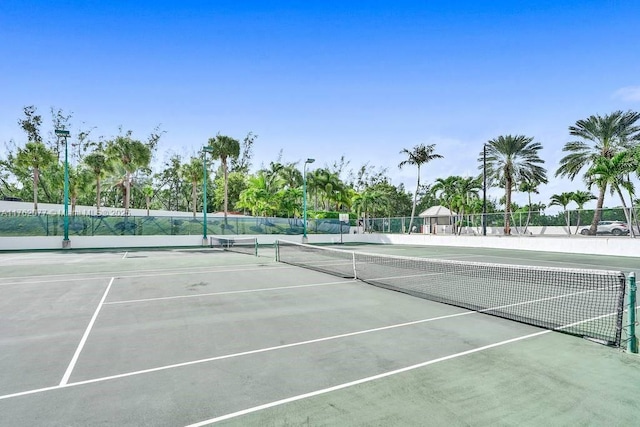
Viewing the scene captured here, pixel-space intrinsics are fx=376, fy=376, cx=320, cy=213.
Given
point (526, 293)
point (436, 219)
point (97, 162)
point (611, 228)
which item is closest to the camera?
point (526, 293)

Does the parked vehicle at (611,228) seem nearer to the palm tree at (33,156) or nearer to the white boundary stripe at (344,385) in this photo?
the white boundary stripe at (344,385)

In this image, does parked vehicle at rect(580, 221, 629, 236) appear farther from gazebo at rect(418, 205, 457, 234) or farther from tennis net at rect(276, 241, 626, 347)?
gazebo at rect(418, 205, 457, 234)

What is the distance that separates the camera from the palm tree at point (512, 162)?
128 feet

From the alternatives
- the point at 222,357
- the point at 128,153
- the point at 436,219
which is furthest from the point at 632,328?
the point at 436,219

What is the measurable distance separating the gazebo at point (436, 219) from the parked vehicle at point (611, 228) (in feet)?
59.0

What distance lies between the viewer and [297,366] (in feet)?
18.1

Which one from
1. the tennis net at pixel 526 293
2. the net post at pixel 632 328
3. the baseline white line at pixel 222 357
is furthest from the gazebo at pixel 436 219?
the net post at pixel 632 328

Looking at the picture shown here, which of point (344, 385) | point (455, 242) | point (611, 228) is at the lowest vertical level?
point (455, 242)

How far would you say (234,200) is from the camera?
2685 inches

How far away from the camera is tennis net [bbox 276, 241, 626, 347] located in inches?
293

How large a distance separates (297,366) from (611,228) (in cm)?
2904

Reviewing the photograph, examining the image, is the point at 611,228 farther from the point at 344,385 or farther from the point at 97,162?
the point at 97,162

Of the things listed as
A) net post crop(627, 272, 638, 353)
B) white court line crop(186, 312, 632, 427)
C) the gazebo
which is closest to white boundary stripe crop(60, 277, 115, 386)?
white court line crop(186, 312, 632, 427)

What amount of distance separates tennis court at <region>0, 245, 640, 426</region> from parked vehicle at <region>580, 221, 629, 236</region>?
23.4 m
